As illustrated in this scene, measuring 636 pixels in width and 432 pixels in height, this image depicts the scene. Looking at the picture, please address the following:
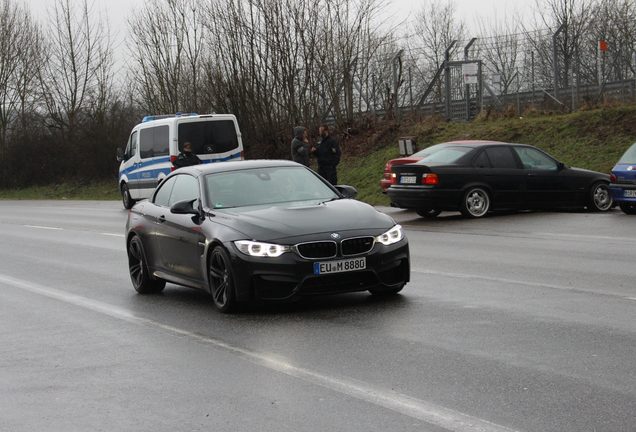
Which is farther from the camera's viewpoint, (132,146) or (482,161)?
(132,146)

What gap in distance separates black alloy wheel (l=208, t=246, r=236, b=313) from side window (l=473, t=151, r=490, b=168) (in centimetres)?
1218

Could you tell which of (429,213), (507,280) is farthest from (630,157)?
(507,280)

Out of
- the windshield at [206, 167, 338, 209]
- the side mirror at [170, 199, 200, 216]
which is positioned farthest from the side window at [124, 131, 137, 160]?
the side mirror at [170, 199, 200, 216]

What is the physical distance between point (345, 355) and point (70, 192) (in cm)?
4619

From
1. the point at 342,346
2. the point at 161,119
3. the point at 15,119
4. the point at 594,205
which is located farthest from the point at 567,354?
the point at 15,119

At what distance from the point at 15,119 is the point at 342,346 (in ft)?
194

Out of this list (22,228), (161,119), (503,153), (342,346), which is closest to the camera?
(342,346)

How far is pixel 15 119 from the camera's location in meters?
64.6

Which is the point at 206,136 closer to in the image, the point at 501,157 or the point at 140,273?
the point at 501,157

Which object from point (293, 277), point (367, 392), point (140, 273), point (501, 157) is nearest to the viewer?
point (367, 392)

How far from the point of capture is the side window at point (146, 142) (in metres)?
31.6

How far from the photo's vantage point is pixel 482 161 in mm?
22125

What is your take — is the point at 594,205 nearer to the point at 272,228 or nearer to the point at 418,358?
the point at 272,228

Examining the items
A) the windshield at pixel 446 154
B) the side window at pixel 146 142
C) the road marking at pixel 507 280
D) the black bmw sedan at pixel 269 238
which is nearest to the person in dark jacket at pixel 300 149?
the windshield at pixel 446 154
